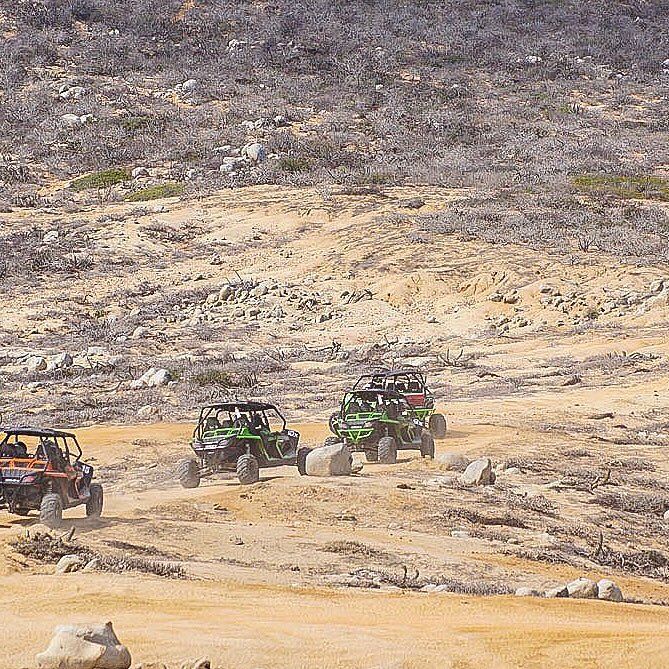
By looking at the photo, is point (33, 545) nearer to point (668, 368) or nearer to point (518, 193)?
point (668, 368)

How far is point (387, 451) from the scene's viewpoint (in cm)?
1672

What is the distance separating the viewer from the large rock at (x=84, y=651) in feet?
20.0

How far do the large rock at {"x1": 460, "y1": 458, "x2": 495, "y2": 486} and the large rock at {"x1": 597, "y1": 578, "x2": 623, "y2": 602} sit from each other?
206 inches

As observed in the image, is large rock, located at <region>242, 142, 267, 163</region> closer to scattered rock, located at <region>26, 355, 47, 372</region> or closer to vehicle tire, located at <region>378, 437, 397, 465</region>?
scattered rock, located at <region>26, 355, 47, 372</region>

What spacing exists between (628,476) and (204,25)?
53.4 meters

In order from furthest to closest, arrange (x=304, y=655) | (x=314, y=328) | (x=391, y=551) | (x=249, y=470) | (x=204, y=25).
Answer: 1. (x=204, y=25)
2. (x=314, y=328)
3. (x=249, y=470)
4. (x=391, y=551)
5. (x=304, y=655)

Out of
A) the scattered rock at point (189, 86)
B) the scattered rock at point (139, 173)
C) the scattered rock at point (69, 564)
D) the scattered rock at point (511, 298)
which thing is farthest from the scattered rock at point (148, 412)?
the scattered rock at point (189, 86)

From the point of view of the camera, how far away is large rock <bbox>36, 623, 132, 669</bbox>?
6105 millimetres

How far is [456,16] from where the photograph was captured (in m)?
67.3

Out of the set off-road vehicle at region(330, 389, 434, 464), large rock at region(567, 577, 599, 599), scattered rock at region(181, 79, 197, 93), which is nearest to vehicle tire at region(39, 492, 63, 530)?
large rock at region(567, 577, 599, 599)

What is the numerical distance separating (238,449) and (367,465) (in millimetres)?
2454

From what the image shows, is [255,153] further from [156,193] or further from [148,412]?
[148,412]

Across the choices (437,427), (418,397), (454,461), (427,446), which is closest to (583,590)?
(454,461)

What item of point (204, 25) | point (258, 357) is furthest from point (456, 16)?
point (258, 357)
